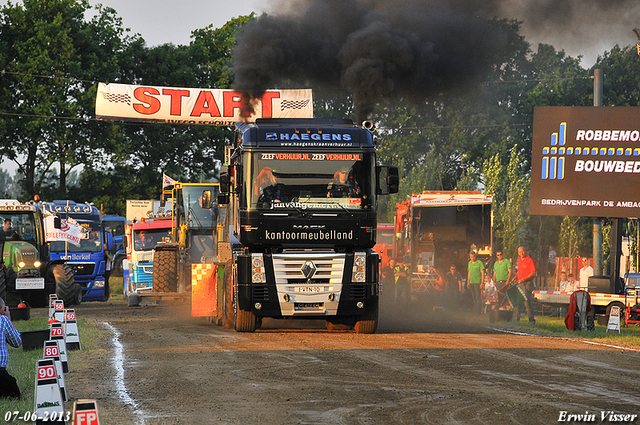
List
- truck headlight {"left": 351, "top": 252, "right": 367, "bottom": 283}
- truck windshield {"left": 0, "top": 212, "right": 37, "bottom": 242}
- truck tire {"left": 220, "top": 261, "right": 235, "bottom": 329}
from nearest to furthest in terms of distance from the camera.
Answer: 1. truck headlight {"left": 351, "top": 252, "right": 367, "bottom": 283}
2. truck tire {"left": 220, "top": 261, "right": 235, "bottom": 329}
3. truck windshield {"left": 0, "top": 212, "right": 37, "bottom": 242}

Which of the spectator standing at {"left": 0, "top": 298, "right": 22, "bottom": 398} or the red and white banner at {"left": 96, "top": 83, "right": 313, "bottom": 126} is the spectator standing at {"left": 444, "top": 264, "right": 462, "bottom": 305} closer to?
the red and white banner at {"left": 96, "top": 83, "right": 313, "bottom": 126}

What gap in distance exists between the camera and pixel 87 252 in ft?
97.6

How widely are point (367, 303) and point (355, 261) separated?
811 millimetres

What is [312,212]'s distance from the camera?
14727 mm

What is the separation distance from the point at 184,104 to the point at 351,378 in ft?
67.2

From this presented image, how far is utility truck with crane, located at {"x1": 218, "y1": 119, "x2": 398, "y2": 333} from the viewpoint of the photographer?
14758 mm

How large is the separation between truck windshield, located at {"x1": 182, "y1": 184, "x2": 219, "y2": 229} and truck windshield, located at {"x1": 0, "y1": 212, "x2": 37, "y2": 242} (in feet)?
14.5

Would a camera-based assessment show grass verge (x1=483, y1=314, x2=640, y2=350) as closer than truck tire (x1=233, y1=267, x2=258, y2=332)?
No

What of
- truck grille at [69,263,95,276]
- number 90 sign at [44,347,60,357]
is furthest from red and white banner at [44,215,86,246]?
number 90 sign at [44,347,60,357]

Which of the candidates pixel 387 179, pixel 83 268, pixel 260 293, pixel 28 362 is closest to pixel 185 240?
pixel 83 268

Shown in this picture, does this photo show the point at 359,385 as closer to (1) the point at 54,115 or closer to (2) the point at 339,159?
(2) the point at 339,159

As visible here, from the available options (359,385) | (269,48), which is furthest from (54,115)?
(359,385)

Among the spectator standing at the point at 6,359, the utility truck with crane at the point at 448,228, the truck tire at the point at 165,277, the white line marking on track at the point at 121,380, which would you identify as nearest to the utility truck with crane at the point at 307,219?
the white line marking on track at the point at 121,380

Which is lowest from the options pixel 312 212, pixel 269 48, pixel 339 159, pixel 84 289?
pixel 84 289
